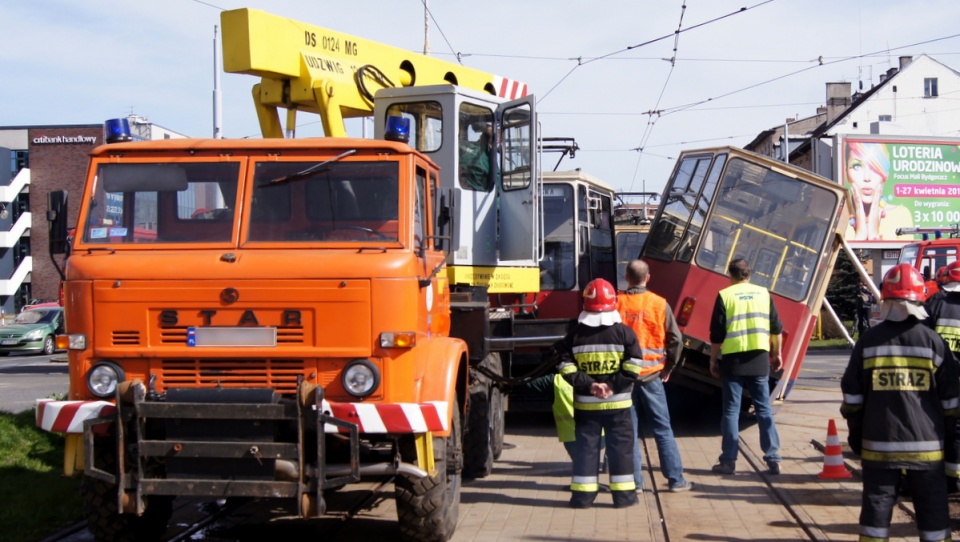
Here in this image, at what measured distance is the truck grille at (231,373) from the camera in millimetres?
6238

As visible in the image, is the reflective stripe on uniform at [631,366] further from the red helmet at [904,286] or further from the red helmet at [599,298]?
the red helmet at [904,286]

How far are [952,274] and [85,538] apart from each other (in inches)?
260

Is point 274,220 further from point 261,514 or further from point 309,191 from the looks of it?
point 261,514

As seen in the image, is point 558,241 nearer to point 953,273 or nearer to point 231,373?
point 953,273

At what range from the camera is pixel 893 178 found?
32875 mm

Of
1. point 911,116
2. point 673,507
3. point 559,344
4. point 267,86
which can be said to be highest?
point 911,116

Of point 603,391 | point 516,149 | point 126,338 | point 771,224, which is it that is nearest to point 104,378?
point 126,338

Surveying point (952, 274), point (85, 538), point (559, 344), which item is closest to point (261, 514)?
point (85, 538)

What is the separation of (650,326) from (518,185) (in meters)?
2.15

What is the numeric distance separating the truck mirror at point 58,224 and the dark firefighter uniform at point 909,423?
508 cm

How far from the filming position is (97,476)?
605 centimetres

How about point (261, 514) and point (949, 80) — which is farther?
point (949, 80)

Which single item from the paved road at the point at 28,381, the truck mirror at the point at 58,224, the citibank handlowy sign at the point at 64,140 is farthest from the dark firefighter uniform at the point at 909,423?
the citibank handlowy sign at the point at 64,140

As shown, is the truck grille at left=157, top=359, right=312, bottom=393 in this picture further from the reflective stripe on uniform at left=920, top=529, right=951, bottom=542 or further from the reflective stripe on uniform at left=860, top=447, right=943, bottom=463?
the reflective stripe on uniform at left=920, top=529, right=951, bottom=542
